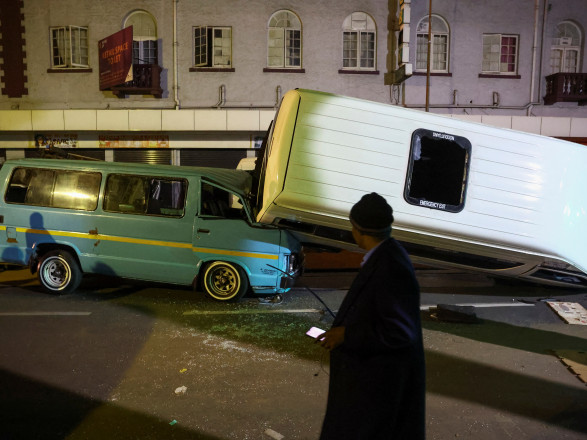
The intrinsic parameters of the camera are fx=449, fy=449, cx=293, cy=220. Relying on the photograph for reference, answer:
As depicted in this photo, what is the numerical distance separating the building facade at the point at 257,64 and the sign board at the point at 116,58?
148 millimetres

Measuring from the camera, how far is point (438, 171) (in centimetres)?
531

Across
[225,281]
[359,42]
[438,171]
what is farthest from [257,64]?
[438,171]

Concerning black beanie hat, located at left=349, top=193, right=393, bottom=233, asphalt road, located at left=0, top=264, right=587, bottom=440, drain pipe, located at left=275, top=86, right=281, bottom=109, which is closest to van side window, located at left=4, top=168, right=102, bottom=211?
asphalt road, located at left=0, top=264, right=587, bottom=440

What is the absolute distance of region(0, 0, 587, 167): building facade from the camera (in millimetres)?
14531

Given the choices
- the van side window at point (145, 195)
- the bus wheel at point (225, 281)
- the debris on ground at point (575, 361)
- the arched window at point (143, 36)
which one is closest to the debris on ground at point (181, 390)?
the bus wheel at point (225, 281)

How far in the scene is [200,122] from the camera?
47.7 feet

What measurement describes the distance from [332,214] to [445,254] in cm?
179

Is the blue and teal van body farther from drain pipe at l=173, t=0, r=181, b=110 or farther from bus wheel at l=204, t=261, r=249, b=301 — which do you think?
drain pipe at l=173, t=0, r=181, b=110

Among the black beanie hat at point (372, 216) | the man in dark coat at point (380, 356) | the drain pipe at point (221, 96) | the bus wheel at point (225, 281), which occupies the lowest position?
the bus wheel at point (225, 281)

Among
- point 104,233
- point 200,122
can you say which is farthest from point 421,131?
point 200,122

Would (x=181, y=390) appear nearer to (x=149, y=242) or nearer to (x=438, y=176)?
(x=149, y=242)

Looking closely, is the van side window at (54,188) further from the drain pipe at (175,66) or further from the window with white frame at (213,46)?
the window with white frame at (213,46)

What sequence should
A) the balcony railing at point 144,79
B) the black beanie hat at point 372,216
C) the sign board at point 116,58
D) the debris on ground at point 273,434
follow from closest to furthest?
the black beanie hat at point 372,216 < the debris on ground at point 273,434 < the sign board at point 116,58 < the balcony railing at point 144,79

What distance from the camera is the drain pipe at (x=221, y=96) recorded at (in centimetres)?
1477
